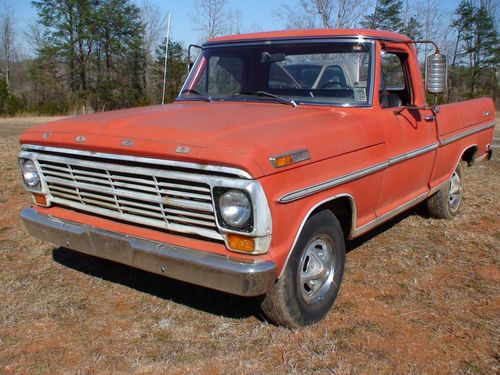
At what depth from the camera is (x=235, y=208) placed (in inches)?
113

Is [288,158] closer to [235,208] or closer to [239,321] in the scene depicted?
[235,208]

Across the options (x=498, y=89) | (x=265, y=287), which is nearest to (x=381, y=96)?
(x=265, y=287)

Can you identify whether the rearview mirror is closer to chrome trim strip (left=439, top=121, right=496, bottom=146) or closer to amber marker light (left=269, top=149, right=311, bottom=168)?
amber marker light (left=269, top=149, right=311, bottom=168)

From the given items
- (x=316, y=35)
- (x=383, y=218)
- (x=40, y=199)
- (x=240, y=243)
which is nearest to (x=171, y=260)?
(x=240, y=243)

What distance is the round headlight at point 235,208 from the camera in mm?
2832

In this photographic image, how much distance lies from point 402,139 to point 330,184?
48.4 inches

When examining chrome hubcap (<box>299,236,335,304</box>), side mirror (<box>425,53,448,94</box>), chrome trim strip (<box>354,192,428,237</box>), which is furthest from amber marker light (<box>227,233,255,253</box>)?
side mirror (<box>425,53,448,94</box>)

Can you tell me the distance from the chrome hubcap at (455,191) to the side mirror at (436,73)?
179 cm

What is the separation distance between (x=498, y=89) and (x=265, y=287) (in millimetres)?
40342

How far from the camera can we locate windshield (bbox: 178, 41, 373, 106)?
409cm

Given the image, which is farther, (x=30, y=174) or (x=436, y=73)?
(x=436, y=73)

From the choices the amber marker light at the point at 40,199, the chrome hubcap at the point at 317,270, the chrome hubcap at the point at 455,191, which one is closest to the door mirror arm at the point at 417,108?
the chrome hubcap at the point at 455,191

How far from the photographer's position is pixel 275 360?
306cm

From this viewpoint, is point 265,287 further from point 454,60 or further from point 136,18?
point 136,18
